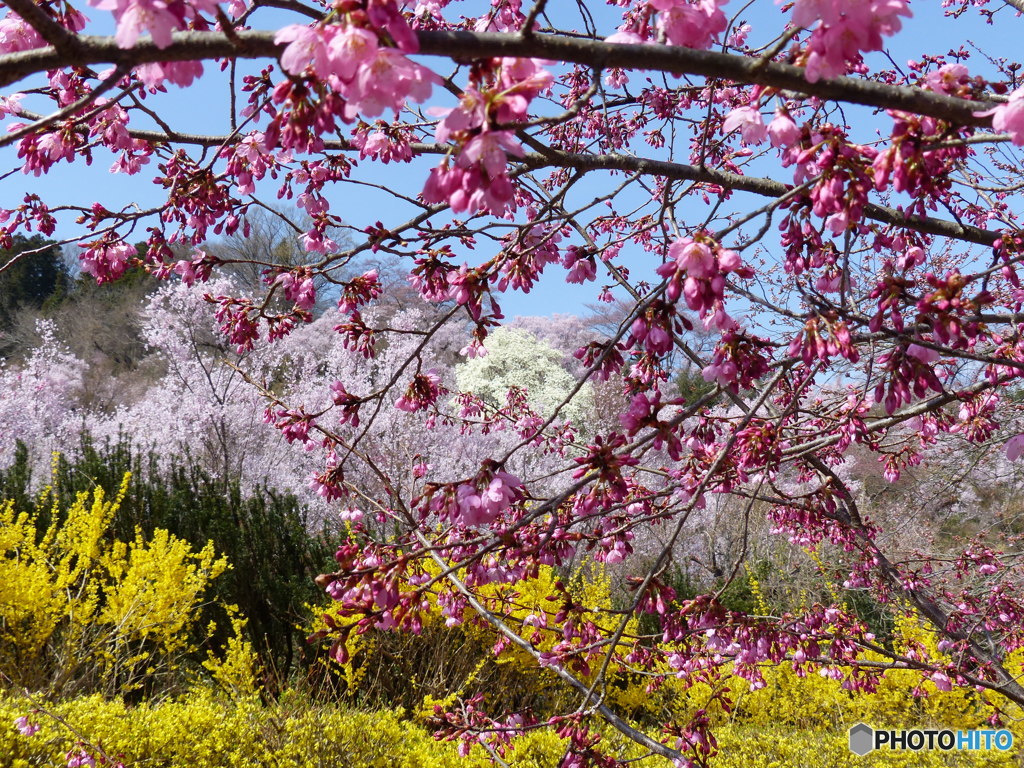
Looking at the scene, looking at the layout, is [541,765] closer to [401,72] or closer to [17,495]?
[401,72]

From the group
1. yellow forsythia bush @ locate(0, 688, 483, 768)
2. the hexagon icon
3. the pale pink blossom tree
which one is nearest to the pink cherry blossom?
the pale pink blossom tree

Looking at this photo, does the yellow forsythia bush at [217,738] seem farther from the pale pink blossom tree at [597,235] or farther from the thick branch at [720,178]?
the thick branch at [720,178]

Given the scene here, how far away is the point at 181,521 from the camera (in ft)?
19.4

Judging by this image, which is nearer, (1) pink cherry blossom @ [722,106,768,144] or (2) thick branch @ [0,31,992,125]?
(2) thick branch @ [0,31,992,125]

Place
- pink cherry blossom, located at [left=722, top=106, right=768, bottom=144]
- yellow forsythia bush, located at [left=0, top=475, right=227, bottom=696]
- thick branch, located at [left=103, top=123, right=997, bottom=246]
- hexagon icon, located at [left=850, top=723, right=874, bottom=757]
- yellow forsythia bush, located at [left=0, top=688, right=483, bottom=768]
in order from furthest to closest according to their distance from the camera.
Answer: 1. hexagon icon, located at [left=850, top=723, right=874, bottom=757]
2. yellow forsythia bush, located at [left=0, top=475, right=227, bottom=696]
3. yellow forsythia bush, located at [left=0, top=688, right=483, bottom=768]
4. thick branch, located at [left=103, top=123, right=997, bottom=246]
5. pink cherry blossom, located at [left=722, top=106, right=768, bottom=144]

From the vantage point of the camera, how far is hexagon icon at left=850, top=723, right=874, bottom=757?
14.4ft

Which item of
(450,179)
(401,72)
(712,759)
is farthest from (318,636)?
(712,759)

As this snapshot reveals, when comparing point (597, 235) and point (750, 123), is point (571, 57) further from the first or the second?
point (597, 235)

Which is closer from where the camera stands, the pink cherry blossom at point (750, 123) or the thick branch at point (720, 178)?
the pink cherry blossom at point (750, 123)

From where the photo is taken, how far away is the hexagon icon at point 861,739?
4383mm

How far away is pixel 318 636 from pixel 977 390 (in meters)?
2.04

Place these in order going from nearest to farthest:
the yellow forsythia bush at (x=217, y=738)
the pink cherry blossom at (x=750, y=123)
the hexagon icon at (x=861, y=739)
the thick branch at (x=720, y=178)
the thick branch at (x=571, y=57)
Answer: the thick branch at (x=571, y=57)
the pink cherry blossom at (x=750, y=123)
the thick branch at (x=720, y=178)
the yellow forsythia bush at (x=217, y=738)
the hexagon icon at (x=861, y=739)

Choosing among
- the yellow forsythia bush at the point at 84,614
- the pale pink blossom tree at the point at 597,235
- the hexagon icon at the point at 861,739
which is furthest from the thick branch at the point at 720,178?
the hexagon icon at the point at 861,739

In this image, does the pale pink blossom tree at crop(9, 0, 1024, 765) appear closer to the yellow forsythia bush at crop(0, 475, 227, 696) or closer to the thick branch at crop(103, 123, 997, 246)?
the thick branch at crop(103, 123, 997, 246)
